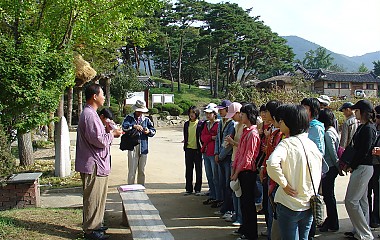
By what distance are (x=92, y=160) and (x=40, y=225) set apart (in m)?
1.21

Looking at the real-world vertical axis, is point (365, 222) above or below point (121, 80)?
below

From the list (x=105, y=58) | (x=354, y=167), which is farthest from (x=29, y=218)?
(x=105, y=58)

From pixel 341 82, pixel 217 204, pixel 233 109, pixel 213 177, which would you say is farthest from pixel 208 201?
pixel 341 82

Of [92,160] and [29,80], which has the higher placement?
[29,80]

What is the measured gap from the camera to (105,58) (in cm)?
1922

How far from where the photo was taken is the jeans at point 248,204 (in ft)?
16.2

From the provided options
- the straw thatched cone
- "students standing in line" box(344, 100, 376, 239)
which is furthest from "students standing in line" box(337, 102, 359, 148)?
the straw thatched cone

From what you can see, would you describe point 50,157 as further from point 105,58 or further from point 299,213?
point 299,213

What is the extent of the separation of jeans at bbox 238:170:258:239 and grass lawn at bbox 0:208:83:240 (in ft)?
6.71

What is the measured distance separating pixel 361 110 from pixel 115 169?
299 inches

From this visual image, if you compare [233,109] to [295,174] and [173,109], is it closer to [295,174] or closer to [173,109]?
[295,174]

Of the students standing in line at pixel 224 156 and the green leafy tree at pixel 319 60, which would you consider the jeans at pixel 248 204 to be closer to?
the students standing in line at pixel 224 156

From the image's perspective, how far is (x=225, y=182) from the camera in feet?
21.5

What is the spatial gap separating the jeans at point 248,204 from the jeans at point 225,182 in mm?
1105
